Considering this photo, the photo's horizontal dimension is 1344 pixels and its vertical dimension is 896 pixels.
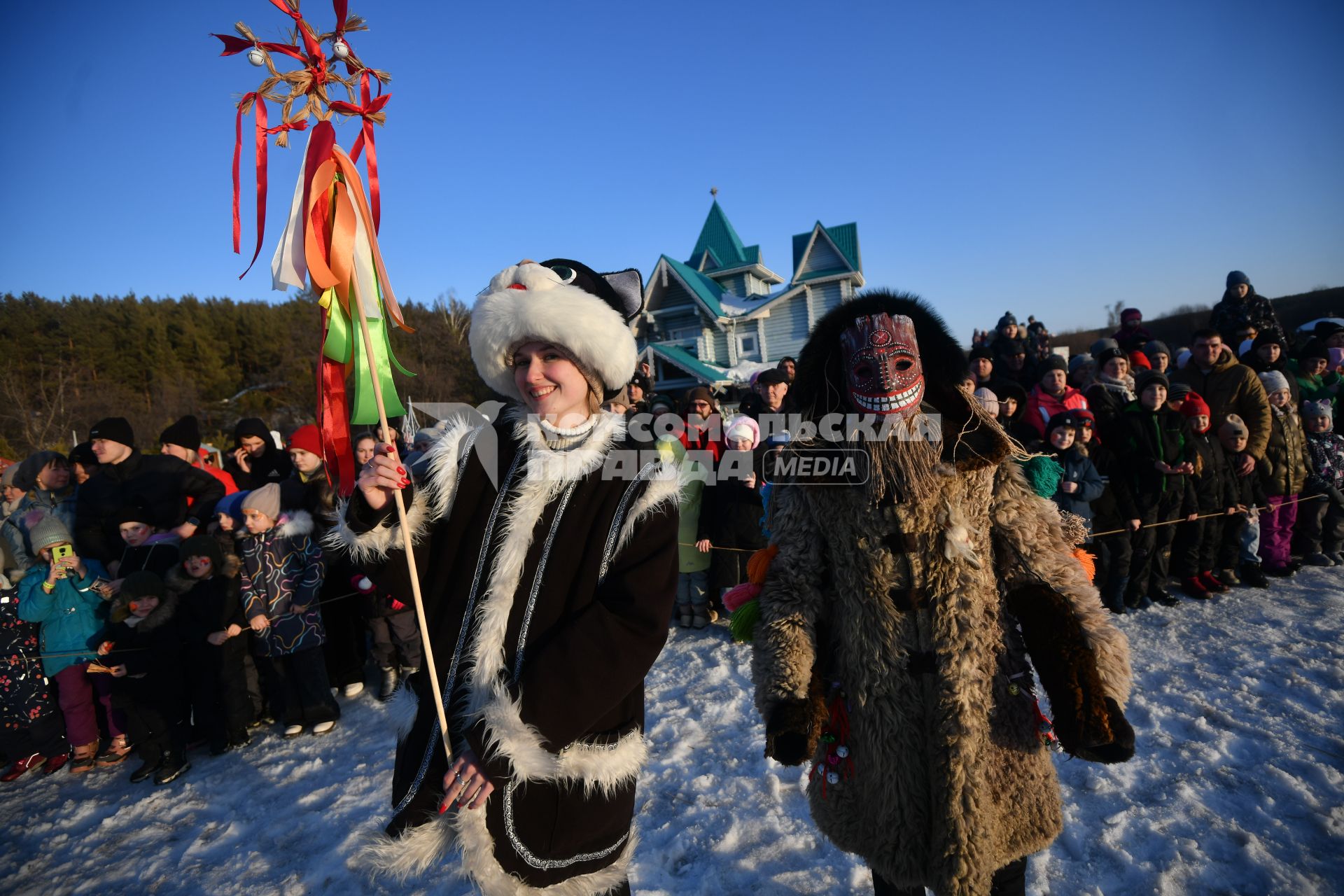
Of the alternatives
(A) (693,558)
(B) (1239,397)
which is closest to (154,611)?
(A) (693,558)

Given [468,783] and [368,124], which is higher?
[368,124]

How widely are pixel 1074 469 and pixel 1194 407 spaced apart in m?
1.57

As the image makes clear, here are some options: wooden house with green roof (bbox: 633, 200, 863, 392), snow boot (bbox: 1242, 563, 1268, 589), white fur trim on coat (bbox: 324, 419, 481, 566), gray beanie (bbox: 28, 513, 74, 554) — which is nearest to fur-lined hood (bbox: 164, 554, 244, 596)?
gray beanie (bbox: 28, 513, 74, 554)

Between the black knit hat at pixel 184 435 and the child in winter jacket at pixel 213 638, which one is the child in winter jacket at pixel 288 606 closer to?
the child in winter jacket at pixel 213 638

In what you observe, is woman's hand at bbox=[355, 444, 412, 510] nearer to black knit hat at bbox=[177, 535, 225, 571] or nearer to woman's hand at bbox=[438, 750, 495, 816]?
woman's hand at bbox=[438, 750, 495, 816]

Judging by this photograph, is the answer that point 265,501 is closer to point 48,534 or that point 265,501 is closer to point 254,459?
point 48,534

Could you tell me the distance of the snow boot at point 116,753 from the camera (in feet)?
13.2

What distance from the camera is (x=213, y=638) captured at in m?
3.92

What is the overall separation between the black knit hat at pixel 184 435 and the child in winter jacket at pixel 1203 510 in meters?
9.64

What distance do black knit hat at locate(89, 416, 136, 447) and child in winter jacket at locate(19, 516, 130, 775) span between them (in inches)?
50.2

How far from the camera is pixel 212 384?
32.4 metres

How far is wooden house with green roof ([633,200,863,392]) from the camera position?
2009cm

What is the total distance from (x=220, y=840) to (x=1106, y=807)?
178 inches

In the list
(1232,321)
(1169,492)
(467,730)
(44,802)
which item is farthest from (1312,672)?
(44,802)
